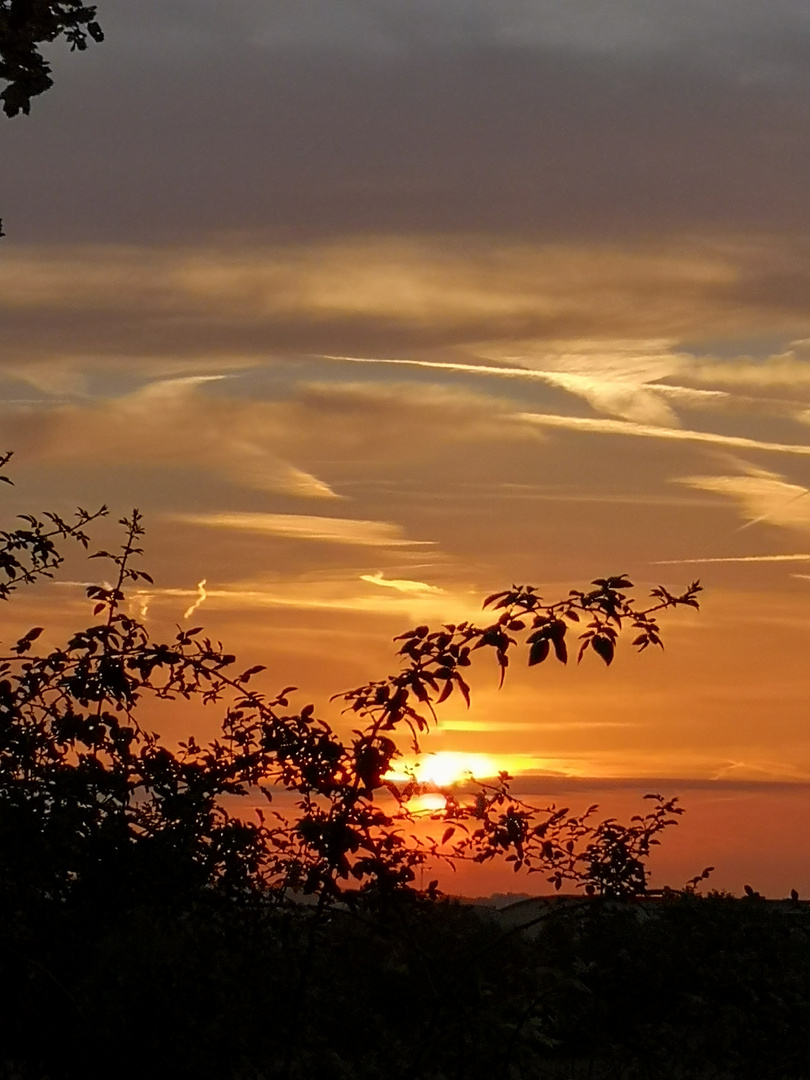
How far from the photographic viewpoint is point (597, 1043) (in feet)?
24.3

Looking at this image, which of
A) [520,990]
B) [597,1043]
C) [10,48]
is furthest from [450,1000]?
[10,48]

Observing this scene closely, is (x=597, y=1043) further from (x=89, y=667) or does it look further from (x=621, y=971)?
(x=89, y=667)

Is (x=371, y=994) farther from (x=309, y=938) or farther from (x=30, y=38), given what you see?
(x=30, y=38)

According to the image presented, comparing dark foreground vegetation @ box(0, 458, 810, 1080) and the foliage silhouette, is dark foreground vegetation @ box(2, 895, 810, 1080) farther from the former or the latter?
the foliage silhouette

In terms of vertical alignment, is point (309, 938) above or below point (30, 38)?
below

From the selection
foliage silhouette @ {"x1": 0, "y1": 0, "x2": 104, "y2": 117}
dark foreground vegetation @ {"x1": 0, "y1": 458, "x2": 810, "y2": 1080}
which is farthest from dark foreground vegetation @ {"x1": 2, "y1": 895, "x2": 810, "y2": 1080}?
foliage silhouette @ {"x1": 0, "y1": 0, "x2": 104, "y2": 117}

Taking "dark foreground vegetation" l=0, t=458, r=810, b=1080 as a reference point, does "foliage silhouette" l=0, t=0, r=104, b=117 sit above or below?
above

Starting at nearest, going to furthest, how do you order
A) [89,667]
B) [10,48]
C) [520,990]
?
1. [10,48]
2. [520,990]
3. [89,667]

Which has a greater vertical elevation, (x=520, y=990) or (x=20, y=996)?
(x=520, y=990)

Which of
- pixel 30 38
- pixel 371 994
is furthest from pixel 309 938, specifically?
pixel 30 38

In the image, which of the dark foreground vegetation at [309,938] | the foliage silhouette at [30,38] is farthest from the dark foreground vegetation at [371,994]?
the foliage silhouette at [30,38]

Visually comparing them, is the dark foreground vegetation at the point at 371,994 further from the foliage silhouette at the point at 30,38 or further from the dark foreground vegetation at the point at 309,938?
the foliage silhouette at the point at 30,38

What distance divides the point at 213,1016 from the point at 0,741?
1765 millimetres

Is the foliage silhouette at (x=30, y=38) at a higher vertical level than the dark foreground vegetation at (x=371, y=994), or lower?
higher
